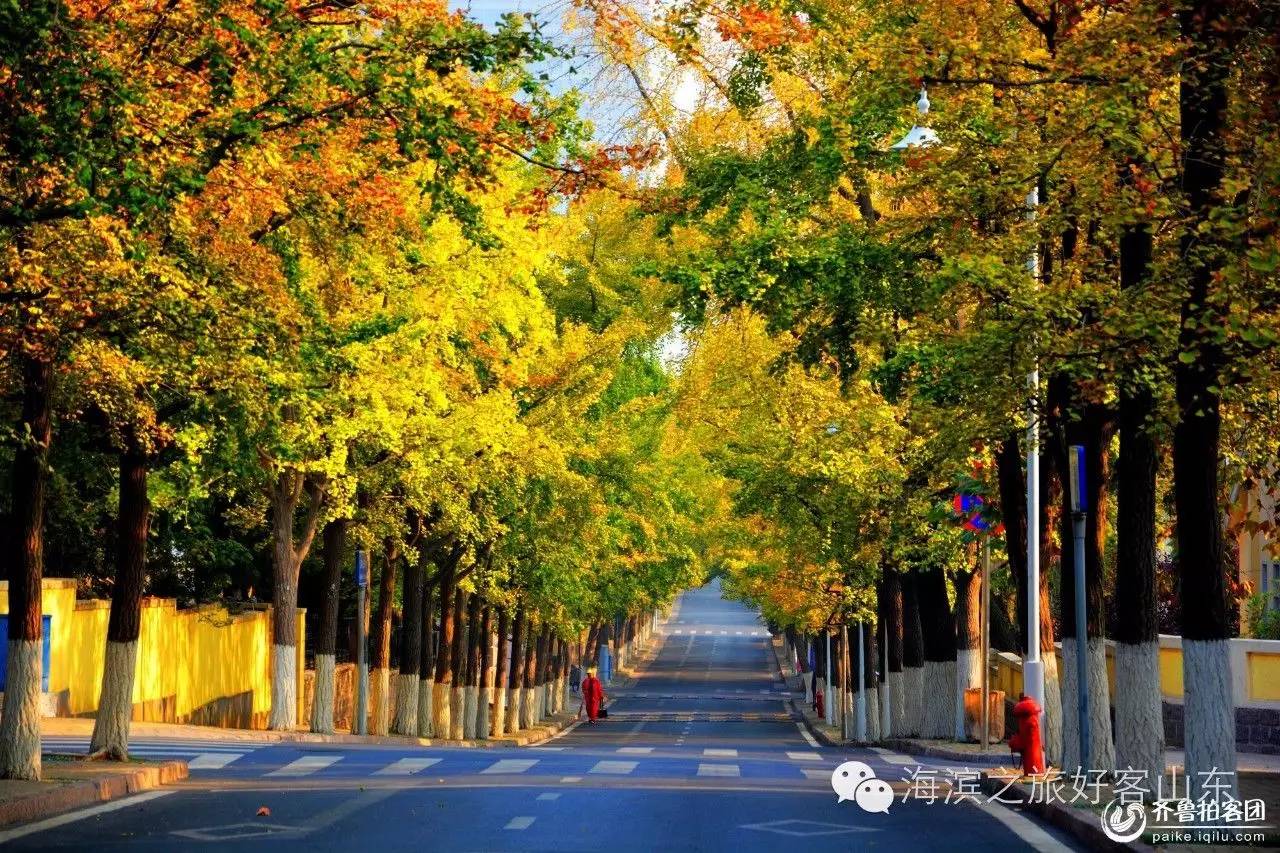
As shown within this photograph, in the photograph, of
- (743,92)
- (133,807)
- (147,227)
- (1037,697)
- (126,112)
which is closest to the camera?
(126,112)

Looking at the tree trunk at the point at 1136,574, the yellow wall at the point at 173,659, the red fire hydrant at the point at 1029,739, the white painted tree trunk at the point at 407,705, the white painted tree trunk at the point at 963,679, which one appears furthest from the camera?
the white painted tree trunk at the point at 407,705

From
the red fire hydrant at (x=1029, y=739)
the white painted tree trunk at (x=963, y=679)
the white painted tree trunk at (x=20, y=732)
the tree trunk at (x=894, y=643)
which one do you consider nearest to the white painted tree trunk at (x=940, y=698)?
the white painted tree trunk at (x=963, y=679)

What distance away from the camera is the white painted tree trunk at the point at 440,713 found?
51.3 metres

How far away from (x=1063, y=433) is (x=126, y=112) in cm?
1306

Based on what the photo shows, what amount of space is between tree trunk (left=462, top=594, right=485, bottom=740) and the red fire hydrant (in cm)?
3281

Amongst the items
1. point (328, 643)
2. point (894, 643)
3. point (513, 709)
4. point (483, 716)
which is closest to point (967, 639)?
point (894, 643)

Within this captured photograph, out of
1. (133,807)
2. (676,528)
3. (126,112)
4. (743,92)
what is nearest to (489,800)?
(133,807)

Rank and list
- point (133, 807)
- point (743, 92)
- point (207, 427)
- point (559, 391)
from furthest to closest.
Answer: point (559, 391)
point (743, 92)
point (207, 427)
point (133, 807)

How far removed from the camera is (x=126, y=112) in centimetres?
1405

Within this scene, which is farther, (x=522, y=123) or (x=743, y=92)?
(x=743, y=92)

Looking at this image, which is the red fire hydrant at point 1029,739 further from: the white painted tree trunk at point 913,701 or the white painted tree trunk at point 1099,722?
the white painted tree trunk at point 913,701

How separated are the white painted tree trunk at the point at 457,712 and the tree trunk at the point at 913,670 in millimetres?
12561

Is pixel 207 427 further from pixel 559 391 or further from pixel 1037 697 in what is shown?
pixel 559 391

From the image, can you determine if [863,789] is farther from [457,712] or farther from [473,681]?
[473,681]
